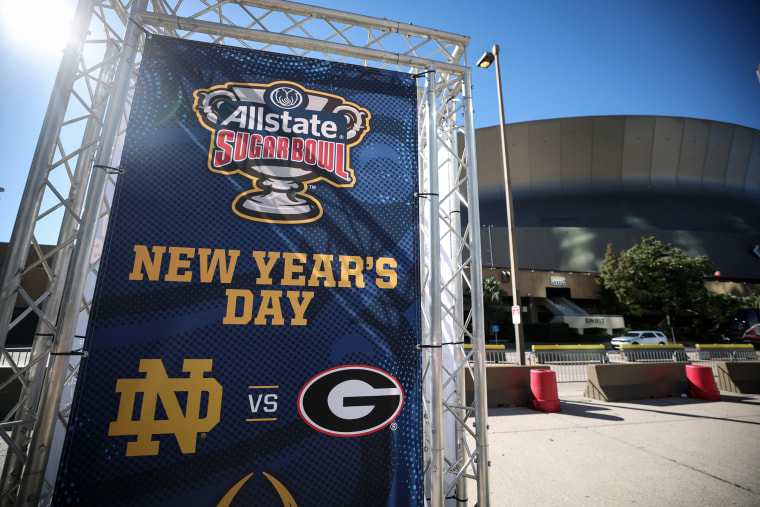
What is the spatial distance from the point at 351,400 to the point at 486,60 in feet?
44.6

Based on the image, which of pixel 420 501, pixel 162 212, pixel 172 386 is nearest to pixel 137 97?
pixel 162 212

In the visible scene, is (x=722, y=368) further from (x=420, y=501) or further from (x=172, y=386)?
(x=172, y=386)

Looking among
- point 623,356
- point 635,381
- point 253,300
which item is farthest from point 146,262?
point 623,356

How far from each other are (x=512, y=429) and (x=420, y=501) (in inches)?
191

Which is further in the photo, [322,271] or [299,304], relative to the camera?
[322,271]

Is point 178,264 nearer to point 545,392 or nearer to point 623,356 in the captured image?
point 545,392

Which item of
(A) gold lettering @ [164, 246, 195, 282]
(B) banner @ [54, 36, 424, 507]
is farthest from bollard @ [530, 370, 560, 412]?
(A) gold lettering @ [164, 246, 195, 282]

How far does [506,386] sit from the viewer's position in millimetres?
9383

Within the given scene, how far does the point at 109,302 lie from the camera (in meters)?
3.12

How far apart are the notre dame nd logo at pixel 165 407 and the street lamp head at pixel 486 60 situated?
1385cm

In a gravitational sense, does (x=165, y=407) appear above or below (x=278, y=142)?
below

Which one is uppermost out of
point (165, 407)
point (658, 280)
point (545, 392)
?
point (658, 280)

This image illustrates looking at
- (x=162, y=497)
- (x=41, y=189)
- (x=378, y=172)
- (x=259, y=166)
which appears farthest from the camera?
(x=378, y=172)

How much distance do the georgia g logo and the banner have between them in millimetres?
14
